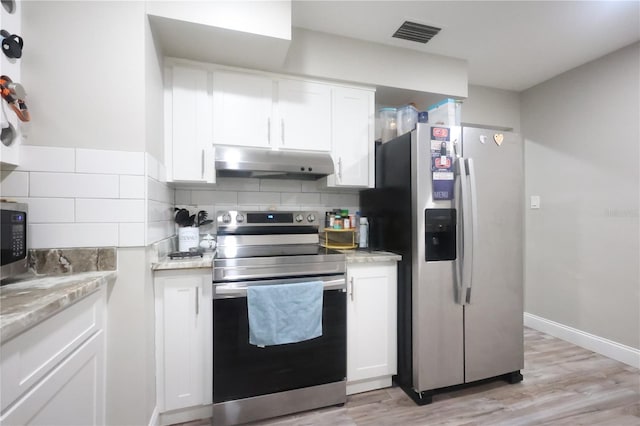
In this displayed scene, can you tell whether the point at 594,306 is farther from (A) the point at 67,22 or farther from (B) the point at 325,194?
(A) the point at 67,22

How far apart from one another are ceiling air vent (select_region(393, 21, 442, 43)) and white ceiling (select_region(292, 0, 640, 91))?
4cm

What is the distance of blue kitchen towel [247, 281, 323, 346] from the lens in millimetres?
1531

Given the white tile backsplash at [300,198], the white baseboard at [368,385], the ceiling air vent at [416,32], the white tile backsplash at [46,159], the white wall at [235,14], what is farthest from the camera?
the white tile backsplash at [300,198]

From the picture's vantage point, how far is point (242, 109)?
1.90m

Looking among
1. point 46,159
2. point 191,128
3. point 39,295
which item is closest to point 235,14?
point 191,128

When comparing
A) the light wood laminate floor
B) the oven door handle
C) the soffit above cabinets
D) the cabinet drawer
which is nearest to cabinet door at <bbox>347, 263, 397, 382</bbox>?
the light wood laminate floor

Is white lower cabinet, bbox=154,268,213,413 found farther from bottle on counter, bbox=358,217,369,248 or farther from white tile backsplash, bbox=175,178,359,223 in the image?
bottle on counter, bbox=358,217,369,248

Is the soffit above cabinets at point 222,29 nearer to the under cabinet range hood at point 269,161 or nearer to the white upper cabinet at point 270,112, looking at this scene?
the white upper cabinet at point 270,112

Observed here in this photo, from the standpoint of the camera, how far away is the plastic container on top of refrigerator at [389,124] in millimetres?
2229

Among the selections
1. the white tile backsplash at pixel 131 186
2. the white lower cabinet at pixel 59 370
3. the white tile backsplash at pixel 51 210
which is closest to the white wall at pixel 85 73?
the white tile backsplash at pixel 131 186

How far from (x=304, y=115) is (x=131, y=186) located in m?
1.19

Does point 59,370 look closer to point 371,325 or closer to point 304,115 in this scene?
point 371,325

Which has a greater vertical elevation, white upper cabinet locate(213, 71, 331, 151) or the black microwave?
white upper cabinet locate(213, 71, 331, 151)

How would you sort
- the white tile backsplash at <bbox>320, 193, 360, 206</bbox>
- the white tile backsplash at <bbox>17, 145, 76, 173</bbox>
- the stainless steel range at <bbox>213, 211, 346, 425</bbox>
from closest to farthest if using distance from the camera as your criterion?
the white tile backsplash at <bbox>17, 145, 76, 173</bbox> → the stainless steel range at <bbox>213, 211, 346, 425</bbox> → the white tile backsplash at <bbox>320, 193, 360, 206</bbox>
